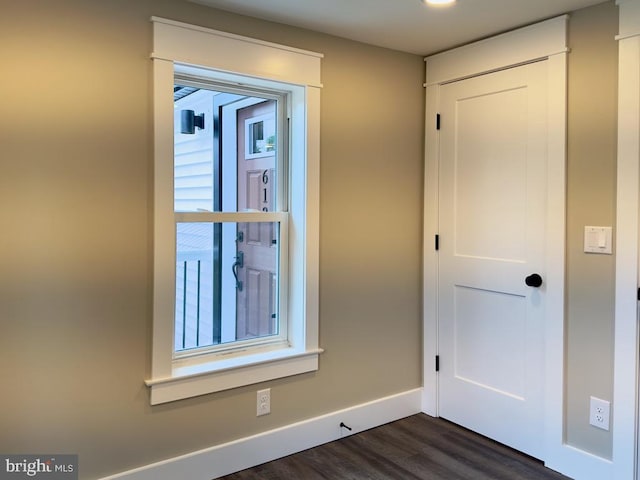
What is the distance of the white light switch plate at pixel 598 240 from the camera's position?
228 centimetres

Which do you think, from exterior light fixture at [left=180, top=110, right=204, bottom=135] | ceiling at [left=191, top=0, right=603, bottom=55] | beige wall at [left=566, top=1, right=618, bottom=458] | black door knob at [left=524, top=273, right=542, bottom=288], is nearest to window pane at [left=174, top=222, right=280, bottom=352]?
exterior light fixture at [left=180, top=110, right=204, bottom=135]

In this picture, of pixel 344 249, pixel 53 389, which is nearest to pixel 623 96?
pixel 344 249

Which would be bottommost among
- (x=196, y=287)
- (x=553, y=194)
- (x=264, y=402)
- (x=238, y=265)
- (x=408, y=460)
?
(x=408, y=460)

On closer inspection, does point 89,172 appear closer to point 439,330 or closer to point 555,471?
point 439,330

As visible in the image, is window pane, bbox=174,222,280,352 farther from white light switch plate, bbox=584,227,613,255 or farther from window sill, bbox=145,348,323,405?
white light switch plate, bbox=584,227,613,255

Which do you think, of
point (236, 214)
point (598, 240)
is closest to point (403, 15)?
point (236, 214)

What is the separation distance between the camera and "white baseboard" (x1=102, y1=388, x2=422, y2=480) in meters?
2.26

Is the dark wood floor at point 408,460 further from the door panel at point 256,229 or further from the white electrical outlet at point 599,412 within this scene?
the door panel at point 256,229

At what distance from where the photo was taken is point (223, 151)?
259 centimetres

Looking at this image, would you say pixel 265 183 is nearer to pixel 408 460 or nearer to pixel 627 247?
pixel 408 460

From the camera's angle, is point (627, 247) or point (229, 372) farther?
point (229, 372)

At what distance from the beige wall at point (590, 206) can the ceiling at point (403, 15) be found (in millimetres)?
190

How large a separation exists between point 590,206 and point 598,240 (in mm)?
167

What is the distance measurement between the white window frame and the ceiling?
0.55ft
